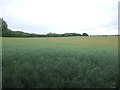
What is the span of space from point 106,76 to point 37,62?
347 centimetres

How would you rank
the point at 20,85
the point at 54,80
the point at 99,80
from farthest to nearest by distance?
the point at 99,80 → the point at 54,80 → the point at 20,85

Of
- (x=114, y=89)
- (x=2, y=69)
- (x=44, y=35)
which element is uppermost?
(x=44, y=35)

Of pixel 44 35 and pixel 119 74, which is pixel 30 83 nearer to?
pixel 119 74

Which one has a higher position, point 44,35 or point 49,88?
point 44,35

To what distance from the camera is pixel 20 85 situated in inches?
196

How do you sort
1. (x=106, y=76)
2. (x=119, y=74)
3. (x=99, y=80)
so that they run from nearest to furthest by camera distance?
(x=99, y=80) → (x=106, y=76) → (x=119, y=74)

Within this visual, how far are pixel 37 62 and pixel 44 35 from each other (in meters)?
38.6

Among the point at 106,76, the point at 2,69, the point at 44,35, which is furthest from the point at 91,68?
the point at 44,35

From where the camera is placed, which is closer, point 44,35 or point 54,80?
point 54,80

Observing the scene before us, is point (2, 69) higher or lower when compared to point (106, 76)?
higher

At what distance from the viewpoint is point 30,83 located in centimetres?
520

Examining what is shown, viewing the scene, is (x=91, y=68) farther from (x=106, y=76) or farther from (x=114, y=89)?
(x=114, y=89)

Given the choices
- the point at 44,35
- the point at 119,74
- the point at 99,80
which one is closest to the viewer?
the point at 99,80

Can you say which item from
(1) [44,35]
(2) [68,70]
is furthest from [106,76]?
(1) [44,35]
